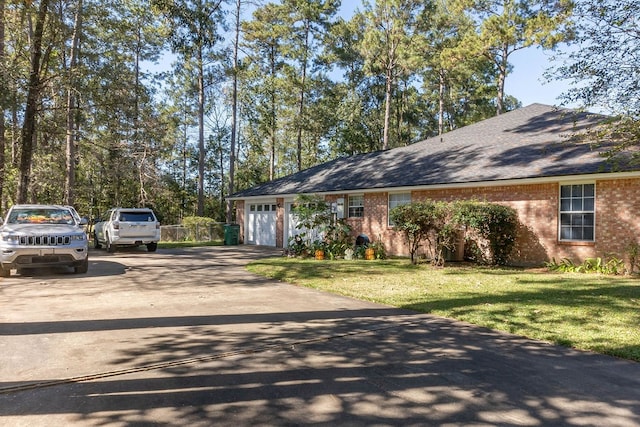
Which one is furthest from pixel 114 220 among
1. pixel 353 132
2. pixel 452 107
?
pixel 452 107

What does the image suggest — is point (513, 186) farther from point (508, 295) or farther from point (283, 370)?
point (283, 370)

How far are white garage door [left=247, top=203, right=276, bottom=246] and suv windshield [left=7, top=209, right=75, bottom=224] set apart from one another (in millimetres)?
11676

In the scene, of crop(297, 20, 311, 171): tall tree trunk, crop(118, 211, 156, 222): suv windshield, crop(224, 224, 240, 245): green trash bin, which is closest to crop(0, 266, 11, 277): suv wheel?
crop(118, 211, 156, 222): suv windshield

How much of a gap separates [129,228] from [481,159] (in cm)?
1404

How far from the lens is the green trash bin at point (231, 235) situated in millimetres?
23125

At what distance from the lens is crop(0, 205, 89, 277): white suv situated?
31.1ft

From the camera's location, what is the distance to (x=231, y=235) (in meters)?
23.2

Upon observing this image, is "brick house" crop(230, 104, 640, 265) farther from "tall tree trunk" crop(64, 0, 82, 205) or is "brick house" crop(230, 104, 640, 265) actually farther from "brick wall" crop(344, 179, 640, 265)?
"tall tree trunk" crop(64, 0, 82, 205)

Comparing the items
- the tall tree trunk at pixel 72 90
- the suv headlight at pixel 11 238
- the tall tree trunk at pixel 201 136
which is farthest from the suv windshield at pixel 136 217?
the tall tree trunk at pixel 201 136

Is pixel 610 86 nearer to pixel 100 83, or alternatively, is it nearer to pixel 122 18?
pixel 100 83

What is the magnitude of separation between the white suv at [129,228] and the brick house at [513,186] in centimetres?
661

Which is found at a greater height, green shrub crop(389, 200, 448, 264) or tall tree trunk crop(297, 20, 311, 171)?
tall tree trunk crop(297, 20, 311, 171)

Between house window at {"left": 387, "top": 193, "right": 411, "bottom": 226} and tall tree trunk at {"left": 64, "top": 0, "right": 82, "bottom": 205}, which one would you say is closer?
tall tree trunk at {"left": 64, "top": 0, "right": 82, "bottom": 205}

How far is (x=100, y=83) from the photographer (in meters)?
17.8
